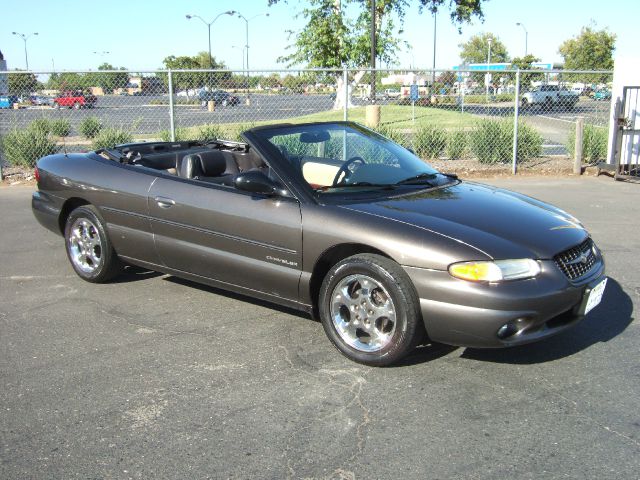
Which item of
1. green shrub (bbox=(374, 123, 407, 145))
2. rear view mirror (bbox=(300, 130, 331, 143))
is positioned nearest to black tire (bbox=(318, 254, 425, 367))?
rear view mirror (bbox=(300, 130, 331, 143))

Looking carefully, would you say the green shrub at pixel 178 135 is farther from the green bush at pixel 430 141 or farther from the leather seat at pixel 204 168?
the leather seat at pixel 204 168

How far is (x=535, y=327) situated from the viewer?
373cm

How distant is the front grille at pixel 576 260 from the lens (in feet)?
12.7

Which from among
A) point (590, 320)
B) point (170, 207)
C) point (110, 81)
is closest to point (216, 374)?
point (170, 207)

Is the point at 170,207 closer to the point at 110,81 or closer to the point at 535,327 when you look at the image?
the point at 535,327

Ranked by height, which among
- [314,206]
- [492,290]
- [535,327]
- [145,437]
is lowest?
[145,437]

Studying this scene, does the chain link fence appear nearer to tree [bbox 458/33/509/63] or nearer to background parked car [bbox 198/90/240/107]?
background parked car [bbox 198/90/240/107]

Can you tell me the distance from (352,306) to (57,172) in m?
3.35

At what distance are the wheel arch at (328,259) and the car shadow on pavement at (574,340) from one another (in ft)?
3.14

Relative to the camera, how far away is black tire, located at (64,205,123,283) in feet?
18.3

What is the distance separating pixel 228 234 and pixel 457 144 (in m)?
9.94

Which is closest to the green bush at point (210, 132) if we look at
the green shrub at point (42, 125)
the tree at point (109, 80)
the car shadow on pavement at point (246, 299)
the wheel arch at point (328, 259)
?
the tree at point (109, 80)

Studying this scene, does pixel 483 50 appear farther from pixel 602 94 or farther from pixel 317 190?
pixel 317 190

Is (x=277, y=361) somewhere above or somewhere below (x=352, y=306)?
below
